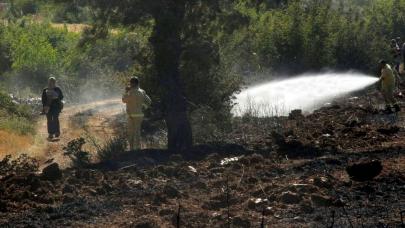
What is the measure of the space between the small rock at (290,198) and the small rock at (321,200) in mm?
219

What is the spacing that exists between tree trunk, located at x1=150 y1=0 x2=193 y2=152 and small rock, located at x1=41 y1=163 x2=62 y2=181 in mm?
3934

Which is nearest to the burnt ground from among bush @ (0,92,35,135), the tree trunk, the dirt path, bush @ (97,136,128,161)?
the tree trunk

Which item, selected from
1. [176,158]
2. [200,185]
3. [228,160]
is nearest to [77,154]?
[176,158]

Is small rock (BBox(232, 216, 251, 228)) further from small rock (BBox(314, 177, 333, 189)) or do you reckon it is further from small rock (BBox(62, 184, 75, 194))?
small rock (BBox(62, 184, 75, 194))

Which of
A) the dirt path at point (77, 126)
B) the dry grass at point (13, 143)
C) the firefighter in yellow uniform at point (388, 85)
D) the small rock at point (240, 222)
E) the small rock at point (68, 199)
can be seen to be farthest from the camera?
the firefighter in yellow uniform at point (388, 85)

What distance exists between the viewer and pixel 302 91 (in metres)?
28.8

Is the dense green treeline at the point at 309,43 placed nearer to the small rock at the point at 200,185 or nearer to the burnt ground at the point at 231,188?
the burnt ground at the point at 231,188

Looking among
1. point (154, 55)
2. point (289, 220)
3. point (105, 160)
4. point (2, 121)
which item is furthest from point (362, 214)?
point (2, 121)

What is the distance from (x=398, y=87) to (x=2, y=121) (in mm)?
13140

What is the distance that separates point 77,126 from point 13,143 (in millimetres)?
3441

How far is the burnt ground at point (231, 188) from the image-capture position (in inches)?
397

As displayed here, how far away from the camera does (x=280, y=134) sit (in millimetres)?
17422

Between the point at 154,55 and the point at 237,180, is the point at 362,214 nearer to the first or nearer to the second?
the point at 237,180

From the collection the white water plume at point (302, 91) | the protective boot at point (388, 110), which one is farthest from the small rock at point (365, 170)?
the white water plume at point (302, 91)
